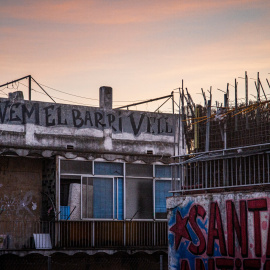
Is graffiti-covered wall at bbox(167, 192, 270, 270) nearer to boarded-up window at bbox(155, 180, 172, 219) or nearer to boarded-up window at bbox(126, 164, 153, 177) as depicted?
boarded-up window at bbox(126, 164, 153, 177)

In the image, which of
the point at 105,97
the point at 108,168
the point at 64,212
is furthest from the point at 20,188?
the point at 105,97

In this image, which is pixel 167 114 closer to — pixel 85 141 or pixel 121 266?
pixel 85 141

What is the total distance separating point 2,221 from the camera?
25.9 meters

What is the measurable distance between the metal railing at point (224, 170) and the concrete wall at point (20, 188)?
21.9 ft

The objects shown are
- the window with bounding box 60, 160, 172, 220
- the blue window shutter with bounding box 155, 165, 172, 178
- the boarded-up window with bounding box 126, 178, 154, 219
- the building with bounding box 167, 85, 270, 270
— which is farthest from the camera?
the blue window shutter with bounding box 155, 165, 172, 178

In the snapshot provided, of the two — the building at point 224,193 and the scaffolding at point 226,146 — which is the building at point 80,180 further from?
the building at point 224,193

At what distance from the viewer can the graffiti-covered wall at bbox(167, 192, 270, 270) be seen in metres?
19.3

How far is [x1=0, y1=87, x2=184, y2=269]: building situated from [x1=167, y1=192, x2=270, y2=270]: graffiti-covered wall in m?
4.69

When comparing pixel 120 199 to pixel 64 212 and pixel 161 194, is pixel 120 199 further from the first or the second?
pixel 64 212

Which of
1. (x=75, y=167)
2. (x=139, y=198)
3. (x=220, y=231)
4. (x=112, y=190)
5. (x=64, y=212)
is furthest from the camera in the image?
(x=139, y=198)

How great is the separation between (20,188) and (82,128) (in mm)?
3460

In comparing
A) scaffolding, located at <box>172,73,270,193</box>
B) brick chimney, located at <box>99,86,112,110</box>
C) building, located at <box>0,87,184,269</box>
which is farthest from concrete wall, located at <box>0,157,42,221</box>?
scaffolding, located at <box>172,73,270,193</box>

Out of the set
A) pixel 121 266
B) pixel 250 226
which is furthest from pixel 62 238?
pixel 250 226

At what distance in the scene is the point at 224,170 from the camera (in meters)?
21.0
